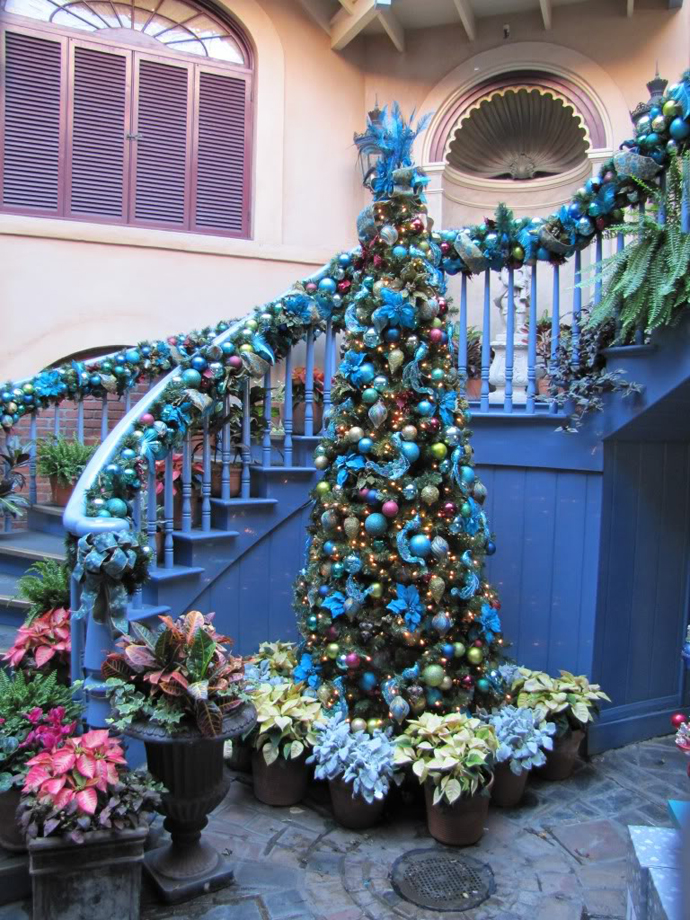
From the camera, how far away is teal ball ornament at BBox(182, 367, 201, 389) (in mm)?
3535

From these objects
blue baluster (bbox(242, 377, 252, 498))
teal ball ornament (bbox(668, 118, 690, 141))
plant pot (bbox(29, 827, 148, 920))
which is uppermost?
teal ball ornament (bbox(668, 118, 690, 141))

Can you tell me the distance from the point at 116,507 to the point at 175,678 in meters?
0.78

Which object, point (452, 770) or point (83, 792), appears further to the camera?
point (452, 770)

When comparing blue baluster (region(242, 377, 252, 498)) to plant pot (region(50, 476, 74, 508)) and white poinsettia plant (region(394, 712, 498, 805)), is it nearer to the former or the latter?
white poinsettia plant (region(394, 712, 498, 805))

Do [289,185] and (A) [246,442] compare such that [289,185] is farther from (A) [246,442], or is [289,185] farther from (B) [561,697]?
(B) [561,697]

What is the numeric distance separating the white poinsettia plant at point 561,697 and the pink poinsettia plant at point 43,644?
6.85ft

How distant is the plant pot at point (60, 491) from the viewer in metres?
4.93

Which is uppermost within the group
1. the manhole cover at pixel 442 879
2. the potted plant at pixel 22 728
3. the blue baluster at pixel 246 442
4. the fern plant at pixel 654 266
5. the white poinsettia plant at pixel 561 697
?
the fern plant at pixel 654 266

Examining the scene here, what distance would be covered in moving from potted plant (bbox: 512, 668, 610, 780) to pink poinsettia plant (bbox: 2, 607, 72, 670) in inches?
82.3

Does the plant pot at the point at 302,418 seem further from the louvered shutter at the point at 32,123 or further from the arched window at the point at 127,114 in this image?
the louvered shutter at the point at 32,123

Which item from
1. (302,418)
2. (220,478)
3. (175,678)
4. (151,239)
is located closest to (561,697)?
(175,678)

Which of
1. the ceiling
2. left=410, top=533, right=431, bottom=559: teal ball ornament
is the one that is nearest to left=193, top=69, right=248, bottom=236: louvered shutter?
the ceiling

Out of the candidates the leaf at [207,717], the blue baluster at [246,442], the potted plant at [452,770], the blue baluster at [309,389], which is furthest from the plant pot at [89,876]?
the blue baluster at [309,389]

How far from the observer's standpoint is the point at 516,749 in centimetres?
321
